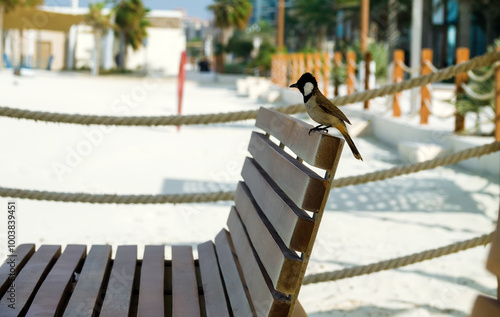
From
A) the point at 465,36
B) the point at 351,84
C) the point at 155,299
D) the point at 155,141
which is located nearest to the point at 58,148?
the point at 155,141

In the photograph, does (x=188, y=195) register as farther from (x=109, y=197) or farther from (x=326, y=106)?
(x=326, y=106)

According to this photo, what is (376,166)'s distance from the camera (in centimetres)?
821

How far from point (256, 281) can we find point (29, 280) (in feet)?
2.33

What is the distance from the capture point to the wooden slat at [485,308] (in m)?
0.69

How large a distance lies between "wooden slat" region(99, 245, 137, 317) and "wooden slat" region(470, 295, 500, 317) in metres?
1.19

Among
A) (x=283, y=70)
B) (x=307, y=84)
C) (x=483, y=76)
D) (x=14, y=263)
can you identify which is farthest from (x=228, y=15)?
(x=307, y=84)

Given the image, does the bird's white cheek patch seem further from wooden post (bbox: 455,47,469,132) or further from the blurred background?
the blurred background

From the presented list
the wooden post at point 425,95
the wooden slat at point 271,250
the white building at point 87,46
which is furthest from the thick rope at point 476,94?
the white building at point 87,46

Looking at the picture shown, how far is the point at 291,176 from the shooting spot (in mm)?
1633

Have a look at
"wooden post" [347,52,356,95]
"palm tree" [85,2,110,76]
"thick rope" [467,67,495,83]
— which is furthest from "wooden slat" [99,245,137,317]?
"palm tree" [85,2,110,76]

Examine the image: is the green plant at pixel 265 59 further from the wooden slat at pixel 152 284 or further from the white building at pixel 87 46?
the wooden slat at pixel 152 284

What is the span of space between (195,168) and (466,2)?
21.8 m

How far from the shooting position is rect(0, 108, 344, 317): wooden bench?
147 cm

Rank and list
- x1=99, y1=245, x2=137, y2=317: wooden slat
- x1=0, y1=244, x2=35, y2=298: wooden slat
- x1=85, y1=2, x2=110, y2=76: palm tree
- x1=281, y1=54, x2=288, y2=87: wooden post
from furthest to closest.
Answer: x1=85, y1=2, x2=110, y2=76: palm tree < x1=281, y1=54, x2=288, y2=87: wooden post < x1=0, y1=244, x2=35, y2=298: wooden slat < x1=99, y1=245, x2=137, y2=317: wooden slat
